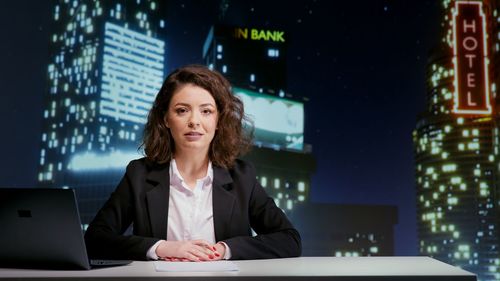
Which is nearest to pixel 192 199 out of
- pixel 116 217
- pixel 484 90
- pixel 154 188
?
pixel 154 188

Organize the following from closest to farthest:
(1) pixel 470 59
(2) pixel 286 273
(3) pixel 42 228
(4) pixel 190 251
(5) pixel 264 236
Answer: (2) pixel 286 273
(3) pixel 42 228
(4) pixel 190 251
(5) pixel 264 236
(1) pixel 470 59

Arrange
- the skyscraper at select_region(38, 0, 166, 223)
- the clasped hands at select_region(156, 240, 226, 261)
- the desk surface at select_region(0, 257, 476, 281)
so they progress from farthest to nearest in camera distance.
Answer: the skyscraper at select_region(38, 0, 166, 223) < the clasped hands at select_region(156, 240, 226, 261) < the desk surface at select_region(0, 257, 476, 281)

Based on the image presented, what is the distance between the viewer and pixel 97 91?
104 feet

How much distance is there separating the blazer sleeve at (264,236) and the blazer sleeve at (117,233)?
0.25 m

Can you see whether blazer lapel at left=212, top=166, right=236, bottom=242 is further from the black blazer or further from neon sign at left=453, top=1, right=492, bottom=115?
neon sign at left=453, top=1, right=492, bottom=115

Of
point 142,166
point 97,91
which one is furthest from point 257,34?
point 142,166

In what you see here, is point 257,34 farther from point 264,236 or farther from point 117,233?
point 264,236

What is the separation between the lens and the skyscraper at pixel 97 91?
31922mm

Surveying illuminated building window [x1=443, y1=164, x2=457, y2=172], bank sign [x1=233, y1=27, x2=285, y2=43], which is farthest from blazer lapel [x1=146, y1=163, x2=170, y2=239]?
bank sign [x1=233, y1=27, x2=285, y2=43]

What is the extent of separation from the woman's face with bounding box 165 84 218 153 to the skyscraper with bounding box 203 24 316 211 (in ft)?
31.8

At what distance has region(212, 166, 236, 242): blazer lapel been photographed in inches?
73.6

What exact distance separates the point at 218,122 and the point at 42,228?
2.88 ft

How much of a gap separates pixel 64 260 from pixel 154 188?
2.11 ft

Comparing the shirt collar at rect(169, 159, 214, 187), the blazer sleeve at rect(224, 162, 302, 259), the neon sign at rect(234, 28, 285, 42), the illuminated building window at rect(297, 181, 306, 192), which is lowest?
the blazer sleeve at rect(224, 162, 302, 259)
